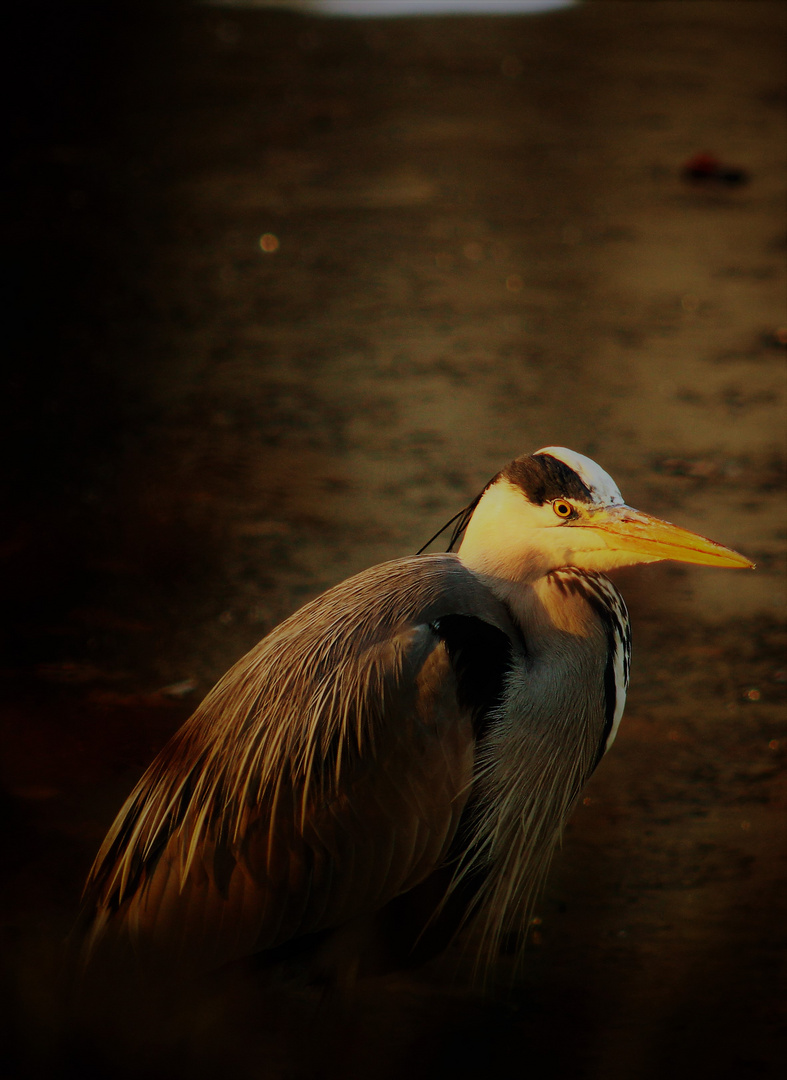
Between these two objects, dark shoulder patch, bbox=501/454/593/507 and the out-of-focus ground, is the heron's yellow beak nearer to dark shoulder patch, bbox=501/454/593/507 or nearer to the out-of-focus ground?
dark shoulder patch, bbox=501/454/593/507

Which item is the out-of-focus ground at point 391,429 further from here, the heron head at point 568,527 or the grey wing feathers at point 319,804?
the heron head at point 568,527

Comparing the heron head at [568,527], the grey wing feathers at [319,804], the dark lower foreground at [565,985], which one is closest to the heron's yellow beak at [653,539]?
the heron head at [568,527]

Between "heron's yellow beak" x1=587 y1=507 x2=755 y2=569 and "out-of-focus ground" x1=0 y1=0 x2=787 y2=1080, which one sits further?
"out-of-focus ground" x1=0 y1=0 x2=787 y2=1080

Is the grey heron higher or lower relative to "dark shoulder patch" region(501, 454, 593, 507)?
lower

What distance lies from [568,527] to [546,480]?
10 cm

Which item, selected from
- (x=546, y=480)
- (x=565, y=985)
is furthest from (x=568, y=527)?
(x=565, y=985)

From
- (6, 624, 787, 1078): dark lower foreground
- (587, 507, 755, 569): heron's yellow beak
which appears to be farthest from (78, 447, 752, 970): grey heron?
(6, 624, 787, 1078): dark lower foreground

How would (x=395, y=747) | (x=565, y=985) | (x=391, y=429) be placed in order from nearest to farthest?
(x=395, y=747) < (x=565, y=985) < (x=391, y=429)

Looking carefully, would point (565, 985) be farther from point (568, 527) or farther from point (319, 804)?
point (568, 527)

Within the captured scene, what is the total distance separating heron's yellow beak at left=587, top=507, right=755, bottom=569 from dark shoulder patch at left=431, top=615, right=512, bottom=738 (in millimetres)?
277

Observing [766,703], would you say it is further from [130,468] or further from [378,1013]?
[130,468]

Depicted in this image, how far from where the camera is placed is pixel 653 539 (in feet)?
6.86

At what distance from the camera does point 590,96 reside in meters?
9.95

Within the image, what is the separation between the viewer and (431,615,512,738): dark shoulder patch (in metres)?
2.07
